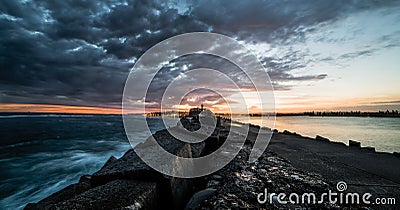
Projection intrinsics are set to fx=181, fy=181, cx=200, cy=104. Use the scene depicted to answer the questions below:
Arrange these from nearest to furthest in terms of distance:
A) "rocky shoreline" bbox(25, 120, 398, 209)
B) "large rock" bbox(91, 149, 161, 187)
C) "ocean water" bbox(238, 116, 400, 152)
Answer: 1. "rocky shoreline" bbox(25, 120, 398, 209)
2. "large rock" bbox(91, 149, 161, 187)
3. "ocean water" bbox(238, 116, 400, 152)

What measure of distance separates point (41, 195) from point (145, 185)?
7.25 meters

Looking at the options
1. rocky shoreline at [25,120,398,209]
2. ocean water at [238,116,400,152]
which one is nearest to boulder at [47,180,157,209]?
rocky shoreline at [25,120,398,209]

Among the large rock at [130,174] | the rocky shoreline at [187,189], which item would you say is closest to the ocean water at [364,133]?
the rocky shoreline at [187,189]

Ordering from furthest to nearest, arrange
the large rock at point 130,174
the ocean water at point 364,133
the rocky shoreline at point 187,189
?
the ocean water at point 364,133 → the large rock at point 130,174 → the rocky shoreline at point 187,189

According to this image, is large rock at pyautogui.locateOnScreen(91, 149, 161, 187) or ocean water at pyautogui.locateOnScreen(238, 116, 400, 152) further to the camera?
ocean water at pyautogui.locateOnScreen(238, 116, 400, 152)

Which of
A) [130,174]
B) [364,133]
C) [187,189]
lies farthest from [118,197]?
[364,133]

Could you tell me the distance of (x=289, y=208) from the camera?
130cm

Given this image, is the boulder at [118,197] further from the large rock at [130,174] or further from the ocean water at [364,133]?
the ocean water at [364,133]

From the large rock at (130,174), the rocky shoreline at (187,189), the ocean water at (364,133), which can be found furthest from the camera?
the ocean water at (364,133)

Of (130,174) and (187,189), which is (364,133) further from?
(130,174)

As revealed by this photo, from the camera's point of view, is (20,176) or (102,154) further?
(102,154)

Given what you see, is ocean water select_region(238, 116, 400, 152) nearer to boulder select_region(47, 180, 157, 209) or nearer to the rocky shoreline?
the rocky shoreline

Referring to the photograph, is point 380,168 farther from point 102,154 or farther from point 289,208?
point 102,154

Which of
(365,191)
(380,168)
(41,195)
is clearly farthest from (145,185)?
(41,195)
